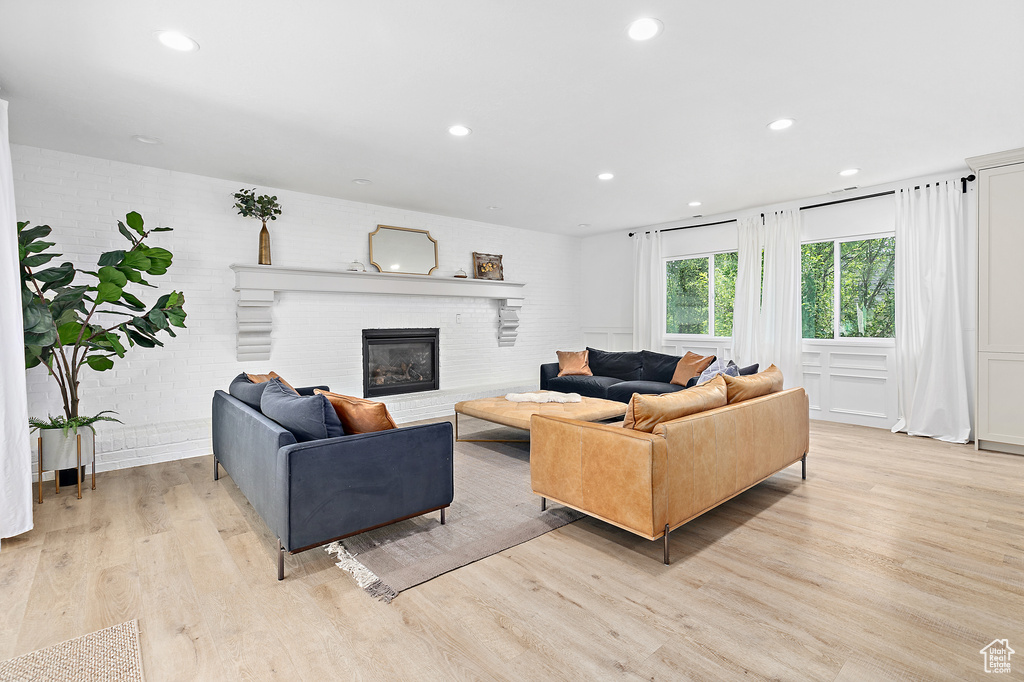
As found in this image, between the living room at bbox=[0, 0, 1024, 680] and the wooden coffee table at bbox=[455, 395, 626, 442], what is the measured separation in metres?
0.25

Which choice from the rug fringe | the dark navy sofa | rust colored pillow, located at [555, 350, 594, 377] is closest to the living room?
the rug fringe

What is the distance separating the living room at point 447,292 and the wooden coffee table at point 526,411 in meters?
0.25

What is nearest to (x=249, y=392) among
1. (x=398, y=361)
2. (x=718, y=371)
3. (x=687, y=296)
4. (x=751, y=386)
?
(x=398, y=361)

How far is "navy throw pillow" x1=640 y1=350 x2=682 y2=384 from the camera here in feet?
19.7

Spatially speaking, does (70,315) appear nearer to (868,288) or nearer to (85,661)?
(85,661)

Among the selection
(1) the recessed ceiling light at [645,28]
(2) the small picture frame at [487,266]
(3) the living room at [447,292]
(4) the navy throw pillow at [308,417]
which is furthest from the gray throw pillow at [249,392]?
(2) the small picture frame at [487,266]

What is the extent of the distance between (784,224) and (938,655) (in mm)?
5020

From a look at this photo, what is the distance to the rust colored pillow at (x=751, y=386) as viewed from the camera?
310 centimetres

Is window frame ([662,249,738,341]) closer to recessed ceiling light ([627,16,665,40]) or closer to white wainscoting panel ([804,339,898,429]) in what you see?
white wainscoting panel ([804,339,898,429])

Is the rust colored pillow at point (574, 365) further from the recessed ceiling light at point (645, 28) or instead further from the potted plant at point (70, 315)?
the recessed ceiling light at point (645, 28)

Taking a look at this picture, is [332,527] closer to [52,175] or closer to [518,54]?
[518,54]

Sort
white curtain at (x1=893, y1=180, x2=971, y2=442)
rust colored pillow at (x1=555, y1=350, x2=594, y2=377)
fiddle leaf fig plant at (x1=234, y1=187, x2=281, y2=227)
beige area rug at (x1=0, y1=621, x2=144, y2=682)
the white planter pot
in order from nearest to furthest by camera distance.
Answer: beige area rug at (x1=0, y1=621, x2=144, y2=682) → the white planter pot → white curtain at (x1=893, y1=180, x2=971, y2=442) → fiddle leaf fig plant at (x1=234, y1=187, x2=281, y2=227) → rust colored pillow at (x1=555, y1=350, x2=594, y2=377)

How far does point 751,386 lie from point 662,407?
100cm

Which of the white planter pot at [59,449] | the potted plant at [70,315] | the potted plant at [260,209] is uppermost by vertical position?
the potted plant at [260,209]
